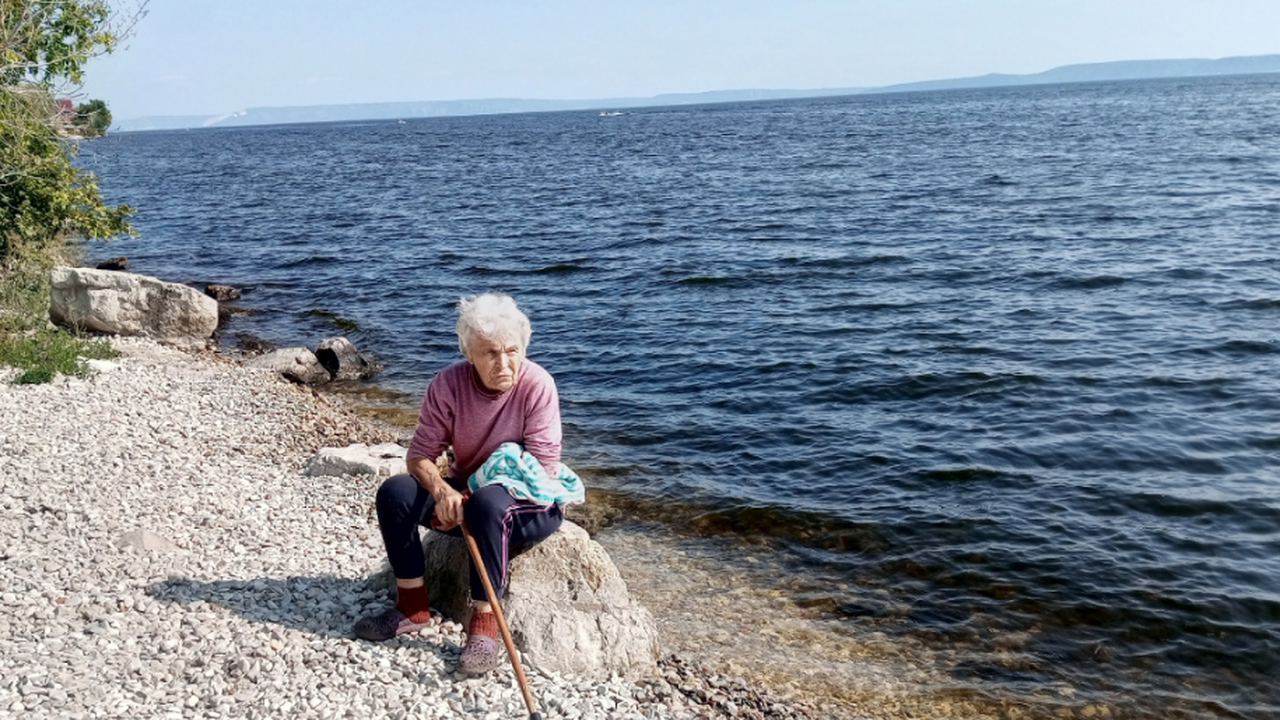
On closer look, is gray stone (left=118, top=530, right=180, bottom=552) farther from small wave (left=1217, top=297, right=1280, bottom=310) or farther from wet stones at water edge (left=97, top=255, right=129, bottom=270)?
wet stones at water edge (left=97, top=255, right=129, bottom=270)

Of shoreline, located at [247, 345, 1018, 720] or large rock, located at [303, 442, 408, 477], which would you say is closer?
shoreline, located at [247, 345, 1018, 720]

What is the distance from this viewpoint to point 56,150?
15719 millimetres

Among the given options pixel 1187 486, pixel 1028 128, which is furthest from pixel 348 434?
pixel 1028 128

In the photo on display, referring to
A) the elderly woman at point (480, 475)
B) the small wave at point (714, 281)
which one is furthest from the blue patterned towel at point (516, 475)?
the small wave at point (714, 281)

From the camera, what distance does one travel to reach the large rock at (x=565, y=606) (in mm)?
6812

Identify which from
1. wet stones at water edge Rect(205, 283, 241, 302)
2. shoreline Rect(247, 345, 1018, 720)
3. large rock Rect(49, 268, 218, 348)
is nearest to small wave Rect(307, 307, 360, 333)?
large rock Rect(49, 268, 218, 348)

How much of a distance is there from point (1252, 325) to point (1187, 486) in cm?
733

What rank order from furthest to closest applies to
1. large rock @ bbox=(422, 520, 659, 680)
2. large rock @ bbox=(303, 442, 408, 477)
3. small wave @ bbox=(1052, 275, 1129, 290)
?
1. small wave @ bbox=(1052, 275, 1129, 290)
2. large rock @ bbox=(303, 442, 408, 477)
3. large rock @ bbox=(422, 520, 659, 680)

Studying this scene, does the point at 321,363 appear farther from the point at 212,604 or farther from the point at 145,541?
the point at 212,604

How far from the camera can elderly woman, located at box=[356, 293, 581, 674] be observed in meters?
6.51

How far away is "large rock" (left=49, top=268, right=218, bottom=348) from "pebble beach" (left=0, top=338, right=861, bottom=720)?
672cm

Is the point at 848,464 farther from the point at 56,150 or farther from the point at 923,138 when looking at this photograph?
the point at 923,138

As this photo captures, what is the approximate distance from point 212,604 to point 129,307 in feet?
43.9

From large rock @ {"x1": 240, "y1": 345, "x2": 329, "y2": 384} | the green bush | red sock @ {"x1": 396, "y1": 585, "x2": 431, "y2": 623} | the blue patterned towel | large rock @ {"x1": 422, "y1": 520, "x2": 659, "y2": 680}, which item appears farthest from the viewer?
large rock @ {"x1": 240, "y1": 345, "x2": 329, "y2": 384}
